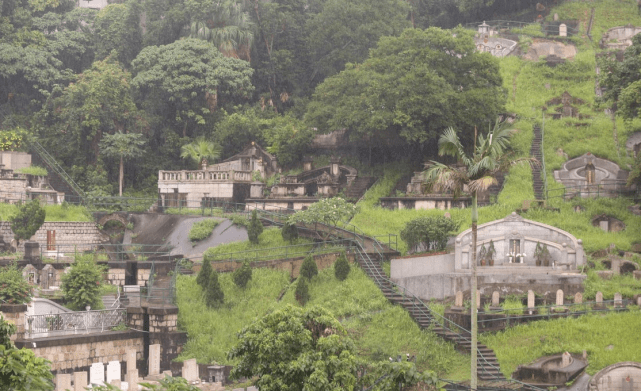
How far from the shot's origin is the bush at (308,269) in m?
39.7

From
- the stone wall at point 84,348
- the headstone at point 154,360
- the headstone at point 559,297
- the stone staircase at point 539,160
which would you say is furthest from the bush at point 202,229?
the headstone at point 559,297

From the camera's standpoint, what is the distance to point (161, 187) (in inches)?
2104

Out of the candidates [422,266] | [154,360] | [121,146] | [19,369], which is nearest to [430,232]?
[422,266]

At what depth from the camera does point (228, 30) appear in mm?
63281

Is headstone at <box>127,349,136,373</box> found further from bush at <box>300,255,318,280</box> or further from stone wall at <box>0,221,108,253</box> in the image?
stone wall at <box>0,221,108,253</box>

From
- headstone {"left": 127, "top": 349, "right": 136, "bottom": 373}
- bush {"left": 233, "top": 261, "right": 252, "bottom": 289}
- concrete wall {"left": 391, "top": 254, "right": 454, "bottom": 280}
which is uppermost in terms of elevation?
concrete wall {"left": 391, "top": 254, "right": 454, "bottom": 280}

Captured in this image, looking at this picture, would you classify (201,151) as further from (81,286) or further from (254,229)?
(81,286)

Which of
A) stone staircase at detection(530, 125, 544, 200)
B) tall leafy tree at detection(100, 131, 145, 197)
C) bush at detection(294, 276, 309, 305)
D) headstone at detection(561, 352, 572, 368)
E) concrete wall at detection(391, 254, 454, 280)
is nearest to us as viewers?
headstone at detection(561, 352, 572, 368)

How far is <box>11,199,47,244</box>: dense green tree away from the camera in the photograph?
1781 inches

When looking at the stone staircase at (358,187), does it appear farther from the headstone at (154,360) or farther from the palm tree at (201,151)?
the headstone at (154,360)

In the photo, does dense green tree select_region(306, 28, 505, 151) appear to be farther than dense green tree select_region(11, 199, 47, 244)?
Yes

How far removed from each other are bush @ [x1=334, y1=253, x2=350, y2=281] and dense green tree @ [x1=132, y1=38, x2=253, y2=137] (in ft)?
71.9

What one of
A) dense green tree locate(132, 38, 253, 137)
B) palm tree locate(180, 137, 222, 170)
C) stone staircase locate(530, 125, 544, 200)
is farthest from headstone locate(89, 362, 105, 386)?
dense green tree locate(132, 38, 253, 137)

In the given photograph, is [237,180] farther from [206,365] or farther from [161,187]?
[206,365]
